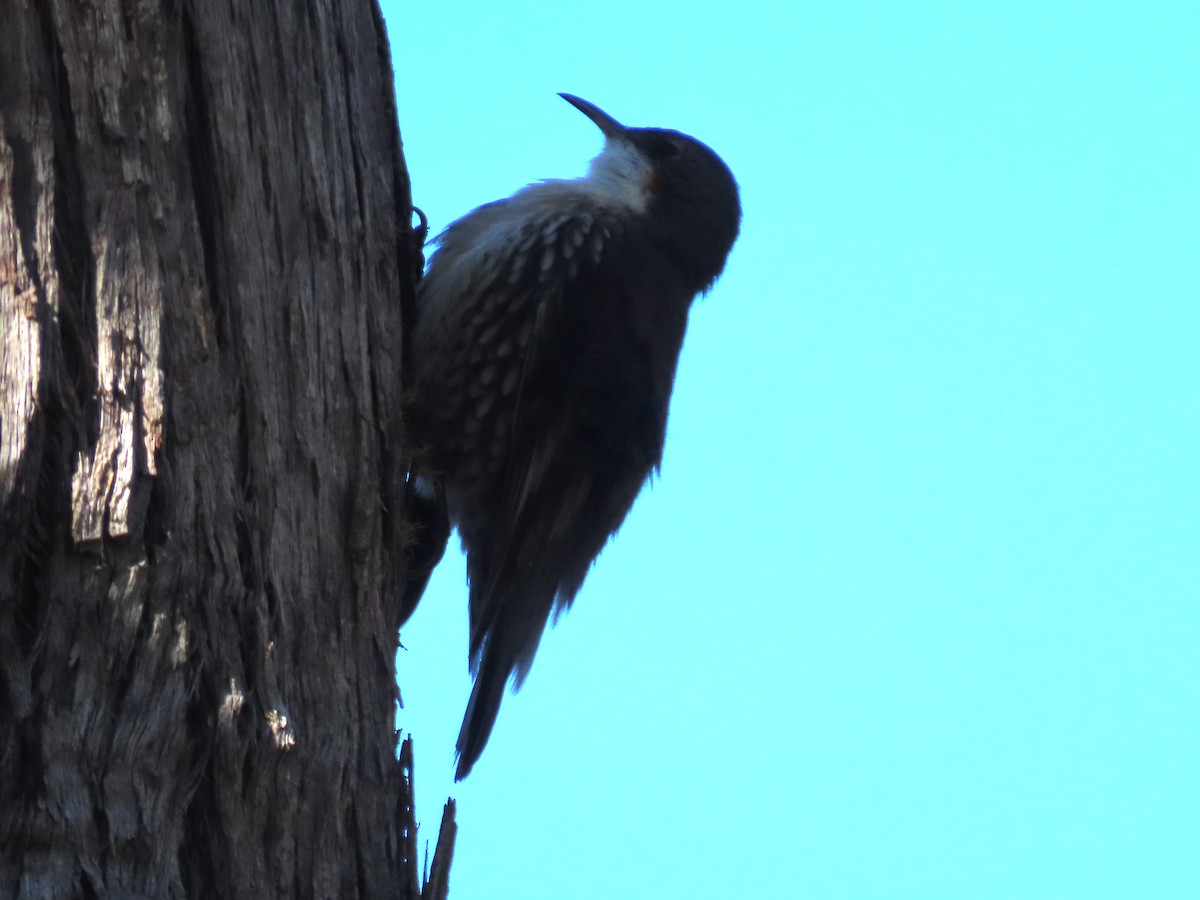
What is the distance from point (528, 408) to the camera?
13.1 feet

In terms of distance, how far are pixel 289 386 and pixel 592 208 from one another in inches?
78.9

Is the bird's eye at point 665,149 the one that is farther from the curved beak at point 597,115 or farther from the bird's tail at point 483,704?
the bird's tail at point 483,704

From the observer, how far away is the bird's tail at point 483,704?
3.72m

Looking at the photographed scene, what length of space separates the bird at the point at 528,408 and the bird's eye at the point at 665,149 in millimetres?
827

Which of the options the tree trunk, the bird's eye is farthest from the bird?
the tree trunk

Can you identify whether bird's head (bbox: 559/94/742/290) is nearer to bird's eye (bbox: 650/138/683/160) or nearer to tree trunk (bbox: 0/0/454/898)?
bird's eye (bbox: 650/138/683/160)

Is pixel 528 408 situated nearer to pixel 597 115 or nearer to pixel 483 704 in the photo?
pixel 483 704

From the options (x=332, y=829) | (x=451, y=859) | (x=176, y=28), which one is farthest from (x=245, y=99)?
(x=451, y=859)

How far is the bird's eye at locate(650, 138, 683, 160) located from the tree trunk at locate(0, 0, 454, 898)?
2.37 metres

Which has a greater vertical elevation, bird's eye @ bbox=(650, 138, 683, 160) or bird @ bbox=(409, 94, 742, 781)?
bird's eye @ bbox=(650, 138, 683, 160)

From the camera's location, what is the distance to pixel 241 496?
2.38 meters

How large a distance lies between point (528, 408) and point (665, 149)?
1526 mm

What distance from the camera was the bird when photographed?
12.9ft

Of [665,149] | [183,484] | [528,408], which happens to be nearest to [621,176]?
[665,149]
